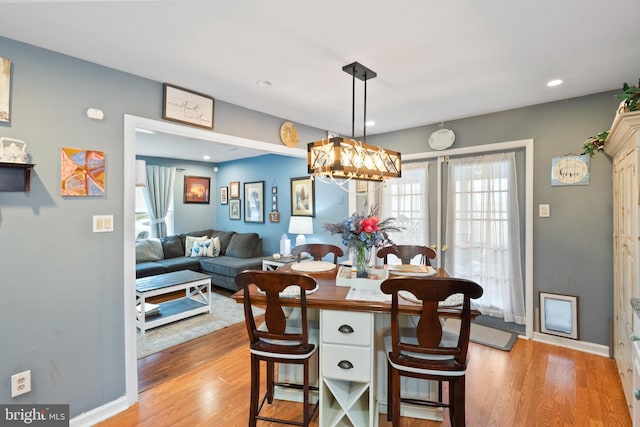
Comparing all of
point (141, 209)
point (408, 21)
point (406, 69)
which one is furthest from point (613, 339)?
point (141, 209)

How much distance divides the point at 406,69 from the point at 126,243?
2.47 m

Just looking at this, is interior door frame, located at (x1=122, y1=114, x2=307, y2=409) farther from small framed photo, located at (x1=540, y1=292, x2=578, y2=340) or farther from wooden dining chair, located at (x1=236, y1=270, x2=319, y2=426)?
small framed photo, located at (x1=540, y1=292, x2=578, y2=340)

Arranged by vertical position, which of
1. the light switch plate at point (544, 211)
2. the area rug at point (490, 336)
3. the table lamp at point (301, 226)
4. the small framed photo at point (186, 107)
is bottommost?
the area rug at point (490, 336)

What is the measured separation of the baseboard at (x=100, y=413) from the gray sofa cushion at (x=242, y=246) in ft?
11.0

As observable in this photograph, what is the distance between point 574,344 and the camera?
293 cm

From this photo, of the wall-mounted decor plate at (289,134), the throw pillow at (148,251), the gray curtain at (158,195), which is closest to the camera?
the wall-mounted decor plate at (289,134)

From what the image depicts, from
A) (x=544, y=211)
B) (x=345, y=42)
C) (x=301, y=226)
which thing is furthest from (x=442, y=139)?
(x=301, y=226)

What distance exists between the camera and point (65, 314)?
195 cm

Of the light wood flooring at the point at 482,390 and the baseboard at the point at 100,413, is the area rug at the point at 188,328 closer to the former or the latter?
the light wood flooring at the point at 482,390

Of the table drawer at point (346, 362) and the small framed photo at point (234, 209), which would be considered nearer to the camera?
the table drawer at point (346, 362)

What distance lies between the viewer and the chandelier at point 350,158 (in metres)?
2.00

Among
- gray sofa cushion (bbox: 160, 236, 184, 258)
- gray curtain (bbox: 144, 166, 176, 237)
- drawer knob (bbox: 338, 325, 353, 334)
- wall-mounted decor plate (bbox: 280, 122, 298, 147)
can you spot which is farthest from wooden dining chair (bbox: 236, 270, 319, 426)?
gray curtain (bbox: 144, 166, 176, 237)

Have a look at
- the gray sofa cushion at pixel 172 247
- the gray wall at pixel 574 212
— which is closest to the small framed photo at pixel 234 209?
the gray sofa cushion at pixel 172 247

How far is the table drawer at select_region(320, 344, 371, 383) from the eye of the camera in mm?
1740
